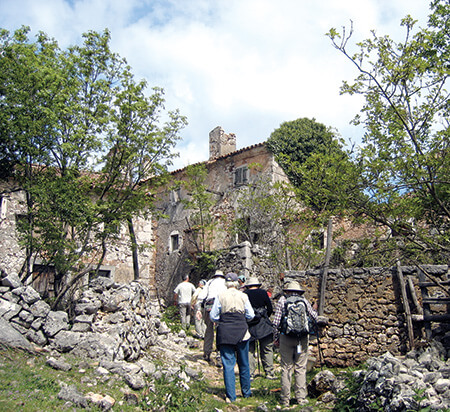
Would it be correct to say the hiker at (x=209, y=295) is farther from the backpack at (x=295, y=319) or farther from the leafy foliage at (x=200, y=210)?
the leafy foliage at (x=200, y=210)

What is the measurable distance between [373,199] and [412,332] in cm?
263

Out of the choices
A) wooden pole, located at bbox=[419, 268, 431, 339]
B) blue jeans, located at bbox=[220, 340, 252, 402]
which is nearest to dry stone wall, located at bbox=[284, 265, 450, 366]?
wooden pole, located at bbox=[419, 268, 431, 339]

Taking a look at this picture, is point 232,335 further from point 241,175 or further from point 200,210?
point 241,175

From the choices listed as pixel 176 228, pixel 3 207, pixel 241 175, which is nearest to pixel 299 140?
pixel 241 175

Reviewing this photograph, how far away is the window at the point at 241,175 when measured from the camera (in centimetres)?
2147

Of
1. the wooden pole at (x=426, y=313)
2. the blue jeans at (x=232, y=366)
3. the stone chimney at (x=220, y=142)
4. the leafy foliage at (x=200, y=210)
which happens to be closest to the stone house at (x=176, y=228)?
the stone chimney at (x=220, y=142)

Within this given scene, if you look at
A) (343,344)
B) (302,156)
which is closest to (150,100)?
(343,344)

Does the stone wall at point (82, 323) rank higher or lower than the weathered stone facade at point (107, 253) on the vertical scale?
lower

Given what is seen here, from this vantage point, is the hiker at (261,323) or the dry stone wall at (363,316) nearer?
the hiker at (261,323)

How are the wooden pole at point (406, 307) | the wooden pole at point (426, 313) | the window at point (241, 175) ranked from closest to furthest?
the wooden pole at point (426, 313) < the wooden pole at point (406, 307) < the window at point (241, 175)

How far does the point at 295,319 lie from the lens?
6.57 m

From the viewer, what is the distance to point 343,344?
31.5ft

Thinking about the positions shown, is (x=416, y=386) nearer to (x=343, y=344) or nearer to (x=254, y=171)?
(x=343, y=344)

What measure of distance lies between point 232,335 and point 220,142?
18452 mm
